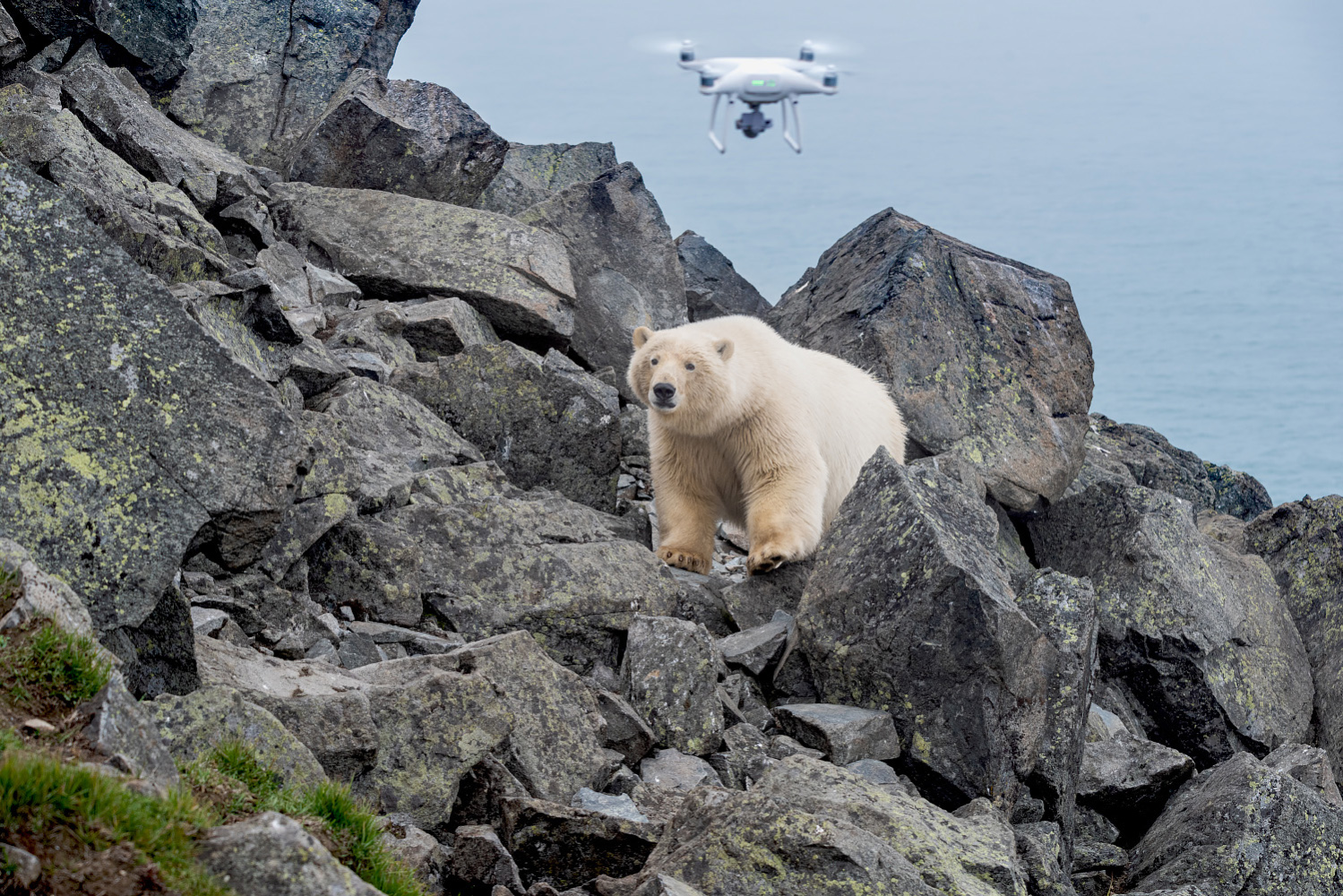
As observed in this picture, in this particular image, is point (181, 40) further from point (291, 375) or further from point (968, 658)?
point (968, 658)

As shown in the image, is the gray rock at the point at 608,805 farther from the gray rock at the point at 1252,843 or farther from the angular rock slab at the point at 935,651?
the gray rock at the point at 1252,843

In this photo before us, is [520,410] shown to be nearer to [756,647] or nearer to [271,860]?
[756,647]

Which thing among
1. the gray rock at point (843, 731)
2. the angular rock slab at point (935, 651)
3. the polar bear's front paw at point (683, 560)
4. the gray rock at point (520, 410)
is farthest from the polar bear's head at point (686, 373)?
the gray rock at point (843, 731)

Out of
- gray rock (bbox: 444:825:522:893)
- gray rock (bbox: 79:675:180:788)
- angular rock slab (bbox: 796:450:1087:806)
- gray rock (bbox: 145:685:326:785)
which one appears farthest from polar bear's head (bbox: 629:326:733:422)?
gray rock (bbox: 79:675:180:788)

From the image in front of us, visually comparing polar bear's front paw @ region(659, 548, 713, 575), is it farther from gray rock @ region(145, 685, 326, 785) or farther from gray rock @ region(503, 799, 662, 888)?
gray rock @ region(145, 685, 326, 785)

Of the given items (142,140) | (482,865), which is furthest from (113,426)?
(142,140)

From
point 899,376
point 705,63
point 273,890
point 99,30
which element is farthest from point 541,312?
point 273,890
